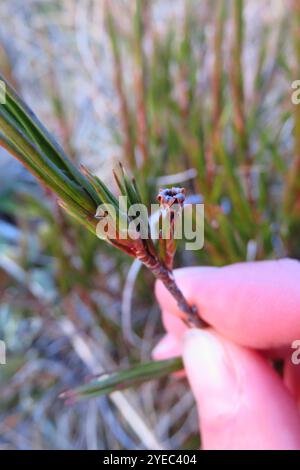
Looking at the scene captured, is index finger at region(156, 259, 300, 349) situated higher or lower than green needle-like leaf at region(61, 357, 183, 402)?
higher

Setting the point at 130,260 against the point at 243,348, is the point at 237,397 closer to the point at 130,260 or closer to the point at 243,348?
the point at 243,348

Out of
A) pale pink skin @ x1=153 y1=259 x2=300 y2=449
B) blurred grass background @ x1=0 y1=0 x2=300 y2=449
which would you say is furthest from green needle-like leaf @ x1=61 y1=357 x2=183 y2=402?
blurred grass background @ x1=0 y1=0 x2=300 y2=449

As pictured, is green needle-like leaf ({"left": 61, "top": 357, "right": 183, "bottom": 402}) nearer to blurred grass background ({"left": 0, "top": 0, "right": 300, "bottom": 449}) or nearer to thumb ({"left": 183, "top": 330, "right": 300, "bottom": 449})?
thumb ({"left": 183, "top": 330, "right": 300, "bottom": 449})

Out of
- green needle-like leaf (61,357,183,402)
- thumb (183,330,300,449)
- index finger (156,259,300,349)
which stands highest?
index finger (156,259,300,349)

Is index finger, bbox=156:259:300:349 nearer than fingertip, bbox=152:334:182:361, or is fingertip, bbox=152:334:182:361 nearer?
index finger, bbox=156:259:300:349

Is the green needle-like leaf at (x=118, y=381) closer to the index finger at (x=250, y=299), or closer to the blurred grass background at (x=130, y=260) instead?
the index finger at (x=250, y=299)

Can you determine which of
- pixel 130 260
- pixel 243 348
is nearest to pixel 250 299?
pixel 243 348

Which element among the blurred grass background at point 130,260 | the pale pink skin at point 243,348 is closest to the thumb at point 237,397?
the pale pink skin at point 243,348
